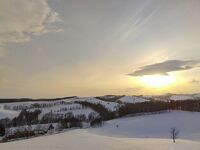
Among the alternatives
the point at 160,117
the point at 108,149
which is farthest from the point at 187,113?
the point at 108,149

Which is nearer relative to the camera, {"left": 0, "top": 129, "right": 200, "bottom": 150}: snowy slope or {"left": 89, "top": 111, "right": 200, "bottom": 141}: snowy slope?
{"left": 0, "top": 129, "right": 200, "bottom": 150}: snowy slope

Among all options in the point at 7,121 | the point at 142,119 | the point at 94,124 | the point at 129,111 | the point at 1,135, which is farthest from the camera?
the point at 129,111

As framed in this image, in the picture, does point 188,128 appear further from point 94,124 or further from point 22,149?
point 22,149

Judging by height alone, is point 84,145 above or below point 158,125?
above

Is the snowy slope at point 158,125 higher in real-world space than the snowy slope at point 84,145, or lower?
lower

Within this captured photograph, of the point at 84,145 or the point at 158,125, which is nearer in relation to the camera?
the point at 84,145

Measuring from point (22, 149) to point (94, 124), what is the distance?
298ft

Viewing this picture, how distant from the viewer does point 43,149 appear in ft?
134

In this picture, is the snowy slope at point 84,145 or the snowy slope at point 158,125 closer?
the snowy slope at point 84,145

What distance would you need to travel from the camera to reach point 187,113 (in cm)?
15575

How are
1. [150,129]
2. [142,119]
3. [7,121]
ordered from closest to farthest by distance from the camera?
[150,129], [142,119], [7,121]

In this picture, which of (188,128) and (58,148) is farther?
(188,128)

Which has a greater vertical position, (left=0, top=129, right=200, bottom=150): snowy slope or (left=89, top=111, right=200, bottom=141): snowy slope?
(left=0, top=129, right=200, bottom=150): snowy slope

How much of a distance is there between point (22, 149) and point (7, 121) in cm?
13993
